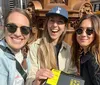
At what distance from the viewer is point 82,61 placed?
8.82 feet

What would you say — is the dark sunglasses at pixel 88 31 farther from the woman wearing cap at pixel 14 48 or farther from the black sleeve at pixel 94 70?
the woman wearing cap at pixel 14 48

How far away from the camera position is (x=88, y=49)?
8.99 ft

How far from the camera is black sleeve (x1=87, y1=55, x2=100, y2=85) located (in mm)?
2525

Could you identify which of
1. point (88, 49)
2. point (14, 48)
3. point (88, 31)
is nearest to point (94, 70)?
point (88, 49)

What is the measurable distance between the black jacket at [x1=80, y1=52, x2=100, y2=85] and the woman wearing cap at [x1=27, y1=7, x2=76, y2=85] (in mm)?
312

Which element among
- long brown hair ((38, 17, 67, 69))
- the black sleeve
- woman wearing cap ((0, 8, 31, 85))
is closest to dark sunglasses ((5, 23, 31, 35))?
woman wearing cap ((0, 8, 31, 85))

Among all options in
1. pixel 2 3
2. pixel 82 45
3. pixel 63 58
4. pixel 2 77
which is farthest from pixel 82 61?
pixel 2 3

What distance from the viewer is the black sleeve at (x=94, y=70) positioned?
8.29 feet

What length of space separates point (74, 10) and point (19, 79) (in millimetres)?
2167

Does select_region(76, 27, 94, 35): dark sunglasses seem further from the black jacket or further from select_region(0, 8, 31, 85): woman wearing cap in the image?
select_region(0, 8, 31, 85): woman wearing cap

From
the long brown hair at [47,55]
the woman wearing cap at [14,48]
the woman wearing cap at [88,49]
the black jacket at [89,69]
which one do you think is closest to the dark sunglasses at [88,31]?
the woman wearing cap at [88,49]

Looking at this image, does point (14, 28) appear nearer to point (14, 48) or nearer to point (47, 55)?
point (14, 48)

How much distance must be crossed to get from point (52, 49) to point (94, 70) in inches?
26.1

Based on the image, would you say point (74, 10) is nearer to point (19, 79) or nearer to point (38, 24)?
point (38, 24)
